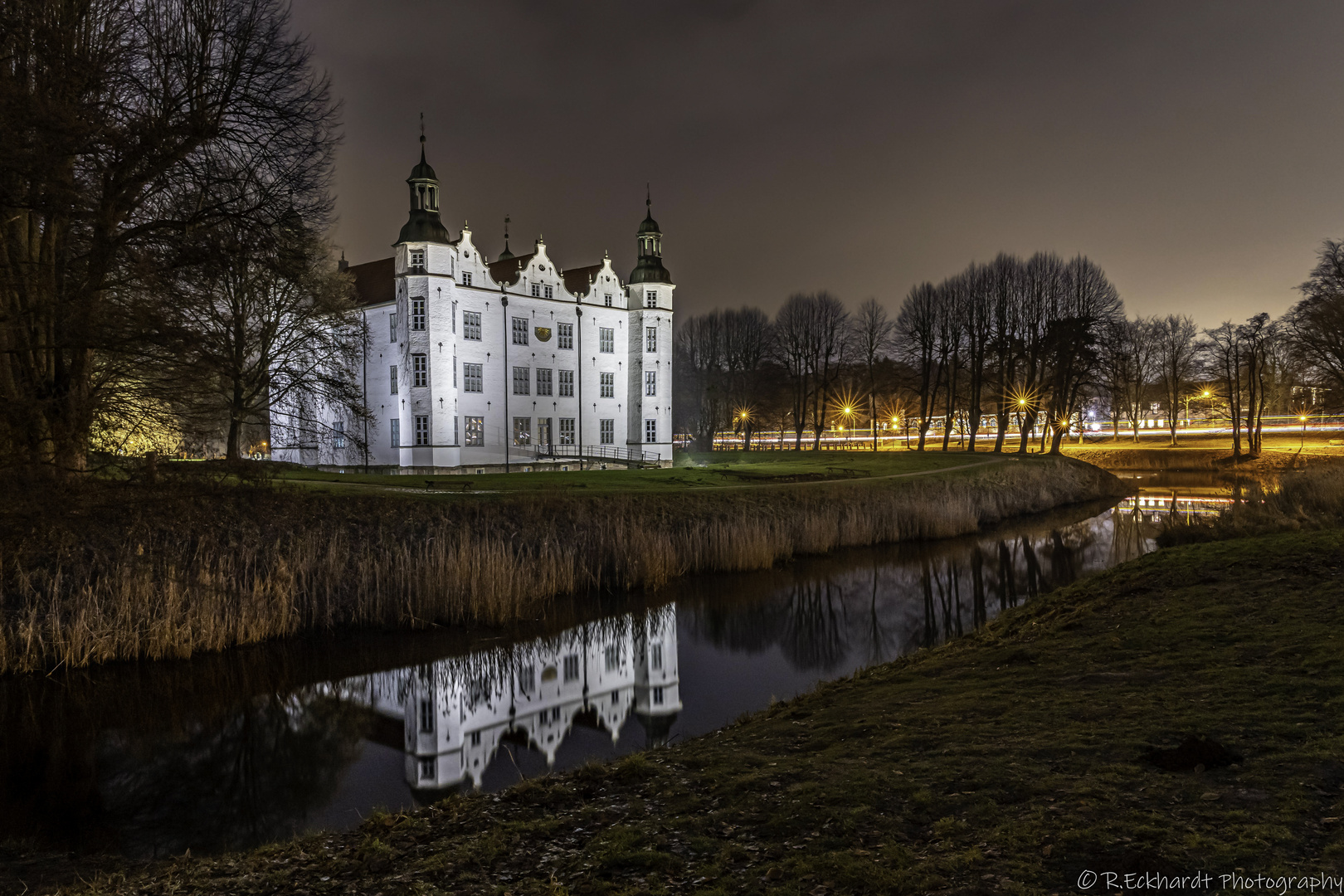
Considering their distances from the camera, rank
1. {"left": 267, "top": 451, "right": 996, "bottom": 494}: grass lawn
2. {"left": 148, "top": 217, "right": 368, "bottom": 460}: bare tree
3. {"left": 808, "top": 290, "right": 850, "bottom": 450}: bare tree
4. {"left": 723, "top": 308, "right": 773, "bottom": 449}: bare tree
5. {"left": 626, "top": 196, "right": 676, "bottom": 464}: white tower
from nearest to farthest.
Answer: {"left": 148, "top": 217, "right": 368, "bottom": 460}: bare tree < {"left": 267, "top": 451, "right": 996, "bottom": 494}: grass lawn < {"left": 626, "top": 196, "right": 676, "bottom": 464}: white tower < {"left": 808, "top": 290, "right": 850, "bottom": 450}: bare tree < {"left": 723, "top": 308, "right": 773, "bottom": 449}: bare tree

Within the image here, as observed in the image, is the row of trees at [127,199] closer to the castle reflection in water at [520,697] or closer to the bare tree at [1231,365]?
the castle reflection in water at [520,697]

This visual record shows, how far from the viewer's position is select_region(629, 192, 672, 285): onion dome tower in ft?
146

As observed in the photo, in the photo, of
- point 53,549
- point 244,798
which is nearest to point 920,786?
point 244,798

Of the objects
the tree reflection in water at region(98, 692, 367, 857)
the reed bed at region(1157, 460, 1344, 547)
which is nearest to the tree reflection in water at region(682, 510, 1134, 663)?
the reed bed at region(1157, 460, 1344, 547)

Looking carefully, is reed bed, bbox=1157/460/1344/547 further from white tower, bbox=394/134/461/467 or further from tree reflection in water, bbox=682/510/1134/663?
white tower, bbox=394/134/461/467

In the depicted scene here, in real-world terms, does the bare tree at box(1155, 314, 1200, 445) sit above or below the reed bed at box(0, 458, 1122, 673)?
above

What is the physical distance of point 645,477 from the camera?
94.3ft

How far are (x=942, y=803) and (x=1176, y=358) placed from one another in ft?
240

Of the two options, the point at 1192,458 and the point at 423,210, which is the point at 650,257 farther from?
the point at 1192,458

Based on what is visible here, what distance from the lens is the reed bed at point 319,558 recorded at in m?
12.1

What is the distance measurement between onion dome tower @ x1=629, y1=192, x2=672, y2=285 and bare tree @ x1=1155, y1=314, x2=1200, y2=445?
44.9 meters

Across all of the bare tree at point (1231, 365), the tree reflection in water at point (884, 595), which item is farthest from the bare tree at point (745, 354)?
the tree reflection in water at point (884, 595)

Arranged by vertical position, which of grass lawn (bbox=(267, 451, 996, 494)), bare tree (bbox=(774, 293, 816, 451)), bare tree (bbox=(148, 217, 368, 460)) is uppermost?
bare tree (bbox=(774, 293, 816, 451))

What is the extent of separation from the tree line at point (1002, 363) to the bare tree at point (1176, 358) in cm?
23
